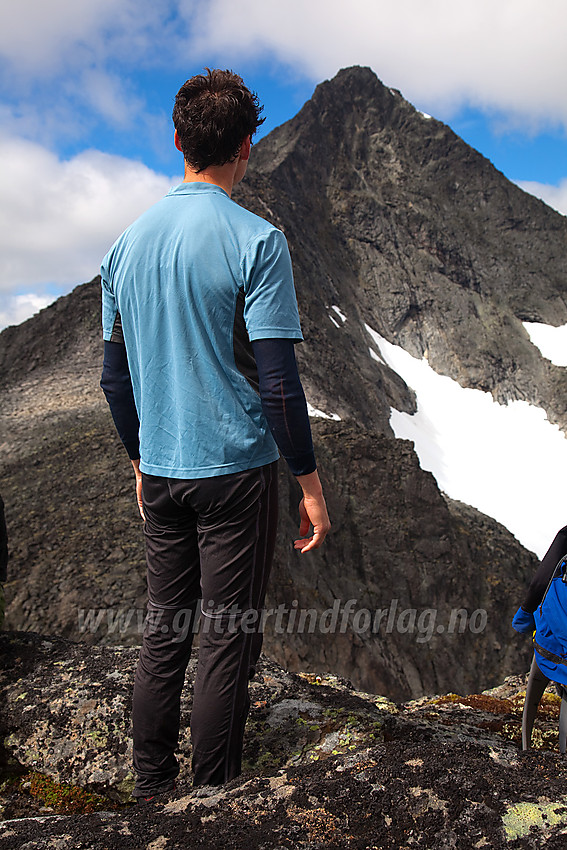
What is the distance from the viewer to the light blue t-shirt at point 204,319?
7.88 feet

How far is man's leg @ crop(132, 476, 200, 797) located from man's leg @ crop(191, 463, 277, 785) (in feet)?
0.55

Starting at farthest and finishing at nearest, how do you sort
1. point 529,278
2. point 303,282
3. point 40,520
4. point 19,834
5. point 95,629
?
1. point 529,278
2. point 303,282
3. point 40,520
4. point 95,629
5. point 19,834

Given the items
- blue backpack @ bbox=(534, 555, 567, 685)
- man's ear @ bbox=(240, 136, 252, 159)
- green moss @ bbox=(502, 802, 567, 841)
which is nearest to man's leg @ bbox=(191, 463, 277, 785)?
green moss @ bbox=(502, 802, 567, 841)

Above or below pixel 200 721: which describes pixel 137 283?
above

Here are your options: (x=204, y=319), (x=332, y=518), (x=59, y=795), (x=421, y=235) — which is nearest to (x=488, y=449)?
(x=421, y=235)

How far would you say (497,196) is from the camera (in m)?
61.5

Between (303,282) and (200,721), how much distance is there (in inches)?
1420

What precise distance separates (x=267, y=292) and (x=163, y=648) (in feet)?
5.23

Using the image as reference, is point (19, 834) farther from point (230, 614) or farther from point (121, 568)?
point (121, 568)

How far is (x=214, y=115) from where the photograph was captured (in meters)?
2.41

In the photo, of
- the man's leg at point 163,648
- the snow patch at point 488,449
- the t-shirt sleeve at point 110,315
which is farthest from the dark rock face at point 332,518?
the t-shirt sleeve at point 110,315

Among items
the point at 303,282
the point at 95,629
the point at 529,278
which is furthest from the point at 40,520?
the point at 529,278

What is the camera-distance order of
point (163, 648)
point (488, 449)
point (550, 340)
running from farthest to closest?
point (550, 340) → point (488, 449) → point (163, 648)

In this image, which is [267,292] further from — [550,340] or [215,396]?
[550,340]
